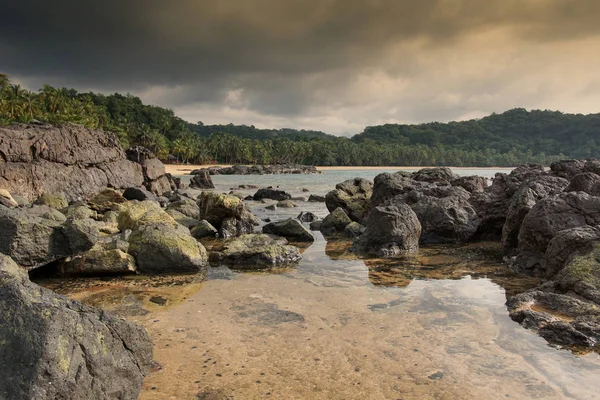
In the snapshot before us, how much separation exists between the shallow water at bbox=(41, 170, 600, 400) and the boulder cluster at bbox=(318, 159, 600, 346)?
73 centimetres

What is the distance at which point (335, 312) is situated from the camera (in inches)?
340

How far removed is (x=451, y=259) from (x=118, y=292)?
992 cm

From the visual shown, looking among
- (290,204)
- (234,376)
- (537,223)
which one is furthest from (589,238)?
(290,204)

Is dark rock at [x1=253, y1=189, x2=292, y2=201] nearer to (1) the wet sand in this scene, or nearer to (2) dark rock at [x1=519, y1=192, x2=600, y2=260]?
(1) the wet sand

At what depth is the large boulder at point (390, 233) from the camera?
48.3 feet

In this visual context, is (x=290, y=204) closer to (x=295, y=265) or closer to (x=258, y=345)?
(x=295, y=265)

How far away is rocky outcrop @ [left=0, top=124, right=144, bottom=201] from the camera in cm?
2431

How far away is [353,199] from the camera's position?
24031 millimetres

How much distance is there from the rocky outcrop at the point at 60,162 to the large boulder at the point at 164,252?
1566 centimetres

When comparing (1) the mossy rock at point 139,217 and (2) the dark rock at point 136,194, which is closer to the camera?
(1) the mossy rock at point 139,217

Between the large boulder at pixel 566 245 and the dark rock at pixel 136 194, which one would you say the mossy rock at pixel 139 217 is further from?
the dark rock at pixel 136 194

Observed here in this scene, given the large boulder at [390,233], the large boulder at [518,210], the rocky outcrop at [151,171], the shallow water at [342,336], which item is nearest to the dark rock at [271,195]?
the rocky outcrop at [151,171]

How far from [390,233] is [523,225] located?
4060mm

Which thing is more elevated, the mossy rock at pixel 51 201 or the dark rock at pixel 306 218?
the mossy rock at pixel 51 201
